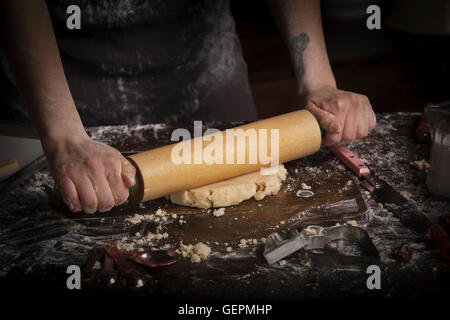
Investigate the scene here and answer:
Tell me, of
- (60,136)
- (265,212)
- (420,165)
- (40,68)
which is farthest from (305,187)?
(40,68)

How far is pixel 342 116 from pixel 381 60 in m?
2.70

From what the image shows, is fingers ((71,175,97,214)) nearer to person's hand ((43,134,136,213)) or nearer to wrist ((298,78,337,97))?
person's hand ((43,134,136,213))

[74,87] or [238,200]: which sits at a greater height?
[74,87]

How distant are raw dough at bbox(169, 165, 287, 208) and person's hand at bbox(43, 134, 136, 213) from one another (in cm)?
20

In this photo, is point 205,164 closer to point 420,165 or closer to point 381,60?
point 420,165

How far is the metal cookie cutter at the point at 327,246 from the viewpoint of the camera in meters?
1.20

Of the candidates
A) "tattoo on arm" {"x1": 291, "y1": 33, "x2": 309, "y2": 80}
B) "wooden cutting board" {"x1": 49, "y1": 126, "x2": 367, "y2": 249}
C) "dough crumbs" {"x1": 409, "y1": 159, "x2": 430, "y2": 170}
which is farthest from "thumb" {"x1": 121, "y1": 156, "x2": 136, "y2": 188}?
"dough crumbs" {"x1": 409, "y1": 159, "x2": 430, "y2": 170}

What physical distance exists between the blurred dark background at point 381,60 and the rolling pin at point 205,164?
2.28 meters

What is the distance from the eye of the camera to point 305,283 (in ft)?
3.76

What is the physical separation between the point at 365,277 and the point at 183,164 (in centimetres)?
63

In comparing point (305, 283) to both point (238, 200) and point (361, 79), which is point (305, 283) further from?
point (361, 79)

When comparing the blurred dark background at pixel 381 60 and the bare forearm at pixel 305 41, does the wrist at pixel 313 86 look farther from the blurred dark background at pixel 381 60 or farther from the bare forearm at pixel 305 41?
the blurred dark background at pixel 381 60
